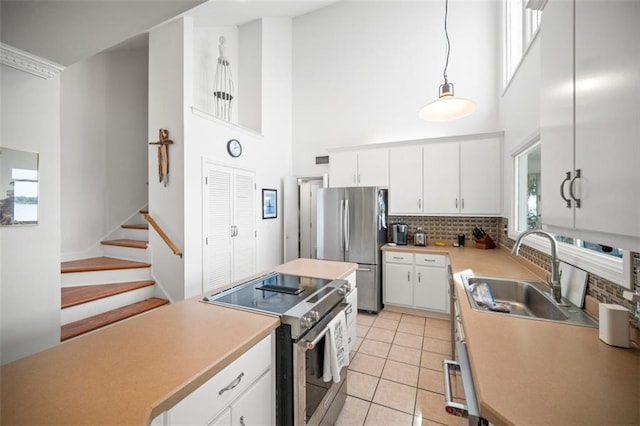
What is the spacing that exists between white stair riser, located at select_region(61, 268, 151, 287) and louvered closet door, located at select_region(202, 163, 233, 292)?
0.76 m

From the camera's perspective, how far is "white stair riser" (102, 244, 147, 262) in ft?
11.3

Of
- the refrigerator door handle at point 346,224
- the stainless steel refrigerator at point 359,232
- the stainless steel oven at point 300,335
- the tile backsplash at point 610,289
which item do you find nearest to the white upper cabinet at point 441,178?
the stainless steel refrigerator at point 359,232

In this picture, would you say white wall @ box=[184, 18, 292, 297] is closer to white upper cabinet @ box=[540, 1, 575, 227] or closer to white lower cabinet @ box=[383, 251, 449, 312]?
white lower cabinet @ box=[383, 251, 449, 312]

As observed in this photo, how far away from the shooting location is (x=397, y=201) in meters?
3.88

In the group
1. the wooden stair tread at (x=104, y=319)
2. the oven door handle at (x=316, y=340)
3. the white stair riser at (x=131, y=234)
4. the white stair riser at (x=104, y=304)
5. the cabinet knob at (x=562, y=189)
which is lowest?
the wooden stair tread at (x=104, y=319)

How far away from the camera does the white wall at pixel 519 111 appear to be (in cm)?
215

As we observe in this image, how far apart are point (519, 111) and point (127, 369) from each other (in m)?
3.53

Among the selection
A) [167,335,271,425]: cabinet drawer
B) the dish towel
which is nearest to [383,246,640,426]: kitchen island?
the dish towel

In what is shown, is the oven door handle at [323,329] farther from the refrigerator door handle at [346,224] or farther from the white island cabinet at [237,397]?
the refrigerator door handle at [346,224]

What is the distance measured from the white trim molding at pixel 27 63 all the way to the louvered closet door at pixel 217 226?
5.46 feet

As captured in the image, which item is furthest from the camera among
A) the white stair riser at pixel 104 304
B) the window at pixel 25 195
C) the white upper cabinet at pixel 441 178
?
the white upper cabinet at pixel 441 178

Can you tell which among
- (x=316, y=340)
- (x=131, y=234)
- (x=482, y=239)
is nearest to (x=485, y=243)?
(x=482, y=239)

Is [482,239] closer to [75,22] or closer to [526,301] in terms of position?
[526,301]

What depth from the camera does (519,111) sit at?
103 inches
